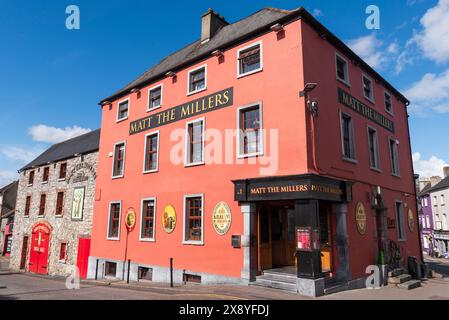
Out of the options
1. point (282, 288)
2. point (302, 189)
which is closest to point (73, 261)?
point (282, 288)

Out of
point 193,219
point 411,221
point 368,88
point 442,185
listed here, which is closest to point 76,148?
point 193,219

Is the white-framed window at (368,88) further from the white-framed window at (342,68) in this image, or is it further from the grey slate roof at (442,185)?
the grey slate roof at (442,185)

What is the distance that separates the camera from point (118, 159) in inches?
723

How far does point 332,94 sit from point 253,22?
505 cm

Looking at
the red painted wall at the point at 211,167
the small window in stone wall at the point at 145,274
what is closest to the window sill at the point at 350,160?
the red painted wall at the point at 211,167

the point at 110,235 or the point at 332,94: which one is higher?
the point at 332,94

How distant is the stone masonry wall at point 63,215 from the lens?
20.0 meters

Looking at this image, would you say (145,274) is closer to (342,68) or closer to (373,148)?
→ (373,148)

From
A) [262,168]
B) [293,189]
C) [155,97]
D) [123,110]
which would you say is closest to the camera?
[293,189]

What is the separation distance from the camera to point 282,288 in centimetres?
1003

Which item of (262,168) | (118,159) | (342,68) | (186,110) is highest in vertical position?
(342,68)

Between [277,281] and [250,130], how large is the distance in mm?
5488
